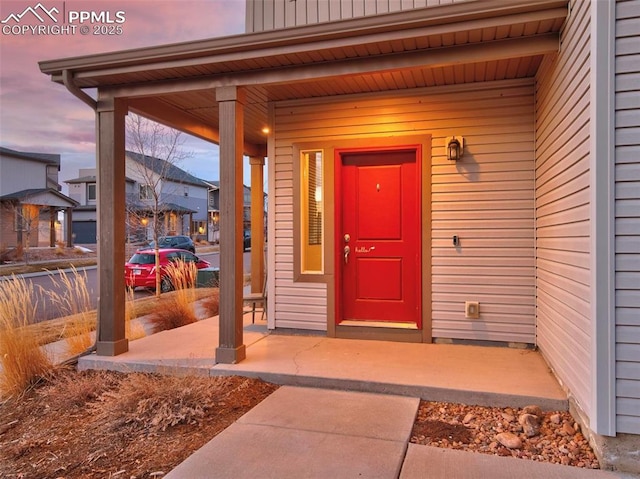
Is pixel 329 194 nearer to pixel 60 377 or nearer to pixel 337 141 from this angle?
pixel 337 141

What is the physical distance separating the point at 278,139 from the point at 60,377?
328cm

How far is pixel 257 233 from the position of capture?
720 centimetres

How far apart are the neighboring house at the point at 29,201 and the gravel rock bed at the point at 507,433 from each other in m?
20.1

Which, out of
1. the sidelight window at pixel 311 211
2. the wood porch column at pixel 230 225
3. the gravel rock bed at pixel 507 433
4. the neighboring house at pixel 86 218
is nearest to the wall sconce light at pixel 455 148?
the sidelight window at pixel 311 211

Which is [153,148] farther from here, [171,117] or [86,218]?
[86,218]

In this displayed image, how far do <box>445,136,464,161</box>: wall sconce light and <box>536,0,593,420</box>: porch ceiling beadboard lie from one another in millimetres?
718

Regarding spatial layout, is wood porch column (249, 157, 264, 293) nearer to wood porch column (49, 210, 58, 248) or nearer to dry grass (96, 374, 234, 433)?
dry grass (96, 374, 234, 433)

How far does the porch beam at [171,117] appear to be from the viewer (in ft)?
15.1

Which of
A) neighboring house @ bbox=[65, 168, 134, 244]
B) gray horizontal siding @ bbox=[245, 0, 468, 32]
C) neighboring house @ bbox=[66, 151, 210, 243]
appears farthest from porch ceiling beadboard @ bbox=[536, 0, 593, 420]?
neighboring house @ bbox=[65, 168, 134, 244]

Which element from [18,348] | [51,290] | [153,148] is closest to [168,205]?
[153,148]

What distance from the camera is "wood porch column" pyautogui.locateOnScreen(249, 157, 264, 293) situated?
280 inches

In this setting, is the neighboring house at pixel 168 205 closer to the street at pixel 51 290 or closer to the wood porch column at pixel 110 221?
the street at pixel 51 290

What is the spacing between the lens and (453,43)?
3.38m

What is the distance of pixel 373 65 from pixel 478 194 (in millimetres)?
1749
